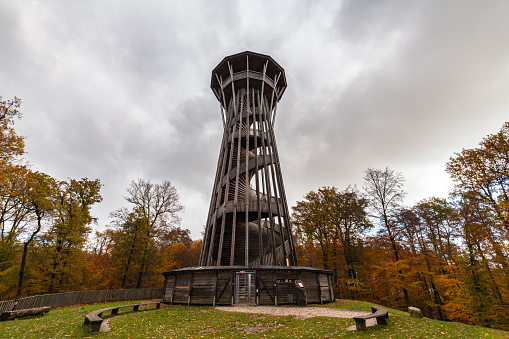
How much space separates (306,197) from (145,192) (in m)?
16.9

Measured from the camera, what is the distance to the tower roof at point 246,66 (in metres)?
22.6

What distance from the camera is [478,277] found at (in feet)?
41.2

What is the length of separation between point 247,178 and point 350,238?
1191 centimetres

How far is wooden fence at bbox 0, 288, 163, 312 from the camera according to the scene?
1147cm

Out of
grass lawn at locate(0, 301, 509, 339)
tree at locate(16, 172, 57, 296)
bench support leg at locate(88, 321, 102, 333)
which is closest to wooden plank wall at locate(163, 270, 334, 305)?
grass lawn at locate(0, 301, 509, 339)

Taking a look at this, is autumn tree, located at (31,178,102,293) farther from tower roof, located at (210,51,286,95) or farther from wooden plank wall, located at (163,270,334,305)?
tower roof, located at (210,51,286,95)

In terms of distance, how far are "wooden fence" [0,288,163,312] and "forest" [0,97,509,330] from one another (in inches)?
99.0

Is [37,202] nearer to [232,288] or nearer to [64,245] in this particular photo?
[64,245]

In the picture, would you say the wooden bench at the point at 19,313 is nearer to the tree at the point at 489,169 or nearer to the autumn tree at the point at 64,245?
the autumn tree at the point at 64,245

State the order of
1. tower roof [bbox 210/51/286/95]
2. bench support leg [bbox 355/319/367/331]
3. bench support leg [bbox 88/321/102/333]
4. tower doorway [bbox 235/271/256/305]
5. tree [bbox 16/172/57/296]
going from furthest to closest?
tower roof [bbox 210/51/286/95]
tree [bbox 16/172/57/296]
tower doorway [bbox 235/271/256/305]
bench support leg [bbox 88/321/102/333]
bench support leg [bbox 355/319/367/331]

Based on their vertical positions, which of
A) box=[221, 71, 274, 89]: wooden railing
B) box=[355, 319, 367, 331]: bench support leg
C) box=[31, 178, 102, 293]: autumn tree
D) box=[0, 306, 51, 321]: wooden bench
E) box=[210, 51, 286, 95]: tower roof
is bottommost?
box=[0, 306, 51, 321]: wooden bench

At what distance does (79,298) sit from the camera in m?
15.5

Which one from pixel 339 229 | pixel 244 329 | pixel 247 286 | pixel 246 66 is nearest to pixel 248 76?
pixel 246 66

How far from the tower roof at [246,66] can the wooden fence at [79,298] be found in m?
21.0
